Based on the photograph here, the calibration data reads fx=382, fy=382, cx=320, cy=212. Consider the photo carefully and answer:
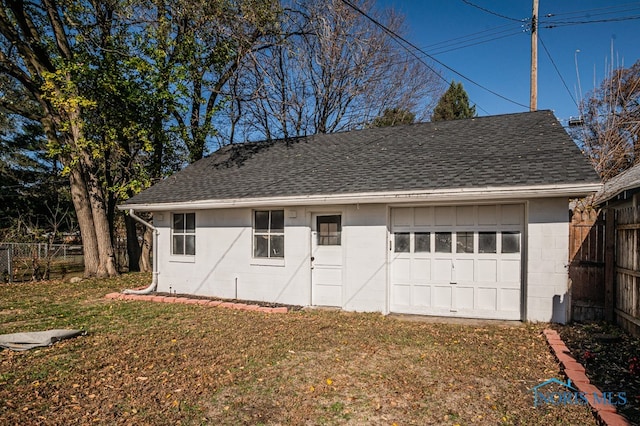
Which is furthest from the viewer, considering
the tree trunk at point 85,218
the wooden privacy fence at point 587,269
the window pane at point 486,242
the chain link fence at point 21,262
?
the tree trunk at point 85,218

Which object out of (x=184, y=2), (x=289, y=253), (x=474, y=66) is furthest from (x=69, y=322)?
(x=474, y=66)

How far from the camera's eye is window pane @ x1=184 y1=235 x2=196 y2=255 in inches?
392

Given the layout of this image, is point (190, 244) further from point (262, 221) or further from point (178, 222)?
point (262, 221)

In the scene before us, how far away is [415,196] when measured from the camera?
23.2 ft

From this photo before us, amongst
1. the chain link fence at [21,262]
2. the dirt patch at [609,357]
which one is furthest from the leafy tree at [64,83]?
the dirt patch at [609,357]

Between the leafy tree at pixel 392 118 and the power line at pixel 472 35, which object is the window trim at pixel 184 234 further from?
the leafy tree at pixel 392 118

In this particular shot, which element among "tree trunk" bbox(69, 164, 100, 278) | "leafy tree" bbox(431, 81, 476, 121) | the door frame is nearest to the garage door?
the door frame

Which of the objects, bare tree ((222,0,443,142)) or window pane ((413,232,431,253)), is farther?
bare tree ((222,0,443,142))

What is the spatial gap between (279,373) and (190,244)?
6291mm

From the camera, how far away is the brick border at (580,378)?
321 centimetres

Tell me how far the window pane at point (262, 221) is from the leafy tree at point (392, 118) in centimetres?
1293

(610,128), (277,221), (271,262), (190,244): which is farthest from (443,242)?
(610,128)

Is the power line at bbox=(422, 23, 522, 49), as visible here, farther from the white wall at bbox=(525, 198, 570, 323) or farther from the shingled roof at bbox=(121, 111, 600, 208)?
the white wall at bbox=(525, 198, 570, 323)

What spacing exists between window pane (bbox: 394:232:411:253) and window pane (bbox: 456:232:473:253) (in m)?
0.93
